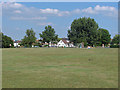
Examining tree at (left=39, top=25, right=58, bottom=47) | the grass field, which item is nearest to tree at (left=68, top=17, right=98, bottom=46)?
tree at (left=39, top=25, right=58, bottom=47)

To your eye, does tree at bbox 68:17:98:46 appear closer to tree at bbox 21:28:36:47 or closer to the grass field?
tree at bbox 21:28:36:47

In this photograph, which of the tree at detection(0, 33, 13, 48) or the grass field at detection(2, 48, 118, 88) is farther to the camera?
the tree at detection(0, 33, 13, 48)

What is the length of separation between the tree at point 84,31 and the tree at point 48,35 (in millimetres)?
25284

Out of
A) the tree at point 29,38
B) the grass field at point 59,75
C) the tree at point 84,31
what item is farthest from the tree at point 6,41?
the grass field at point 59,75

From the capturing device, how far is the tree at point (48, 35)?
411 ft

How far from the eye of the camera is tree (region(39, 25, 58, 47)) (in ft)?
411

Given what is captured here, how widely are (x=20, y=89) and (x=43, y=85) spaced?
99 cm

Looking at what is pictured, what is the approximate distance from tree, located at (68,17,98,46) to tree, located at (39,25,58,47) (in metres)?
25.3

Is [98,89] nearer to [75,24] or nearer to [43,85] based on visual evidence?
[43,85]

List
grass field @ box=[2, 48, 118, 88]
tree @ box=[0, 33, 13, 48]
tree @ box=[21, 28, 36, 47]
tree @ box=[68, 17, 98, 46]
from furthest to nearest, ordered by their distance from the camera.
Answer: tree @ box=[21, 28, 36, 47] → tree @ box=[0, 33, 13, 48] → tree @ box=[68, 17, 98, 46] → grass field @ box=[2, 48, 118, 88]

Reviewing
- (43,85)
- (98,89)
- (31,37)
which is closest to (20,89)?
(43,85)

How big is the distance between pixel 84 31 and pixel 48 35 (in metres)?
32.8

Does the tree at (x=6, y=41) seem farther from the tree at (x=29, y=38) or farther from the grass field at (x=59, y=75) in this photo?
the grass field at (x=59, y=75)

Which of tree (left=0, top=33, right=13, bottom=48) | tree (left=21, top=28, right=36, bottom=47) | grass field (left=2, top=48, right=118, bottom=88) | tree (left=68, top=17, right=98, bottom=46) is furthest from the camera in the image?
tree (left=21, top=28, right=36, bottom=47)
